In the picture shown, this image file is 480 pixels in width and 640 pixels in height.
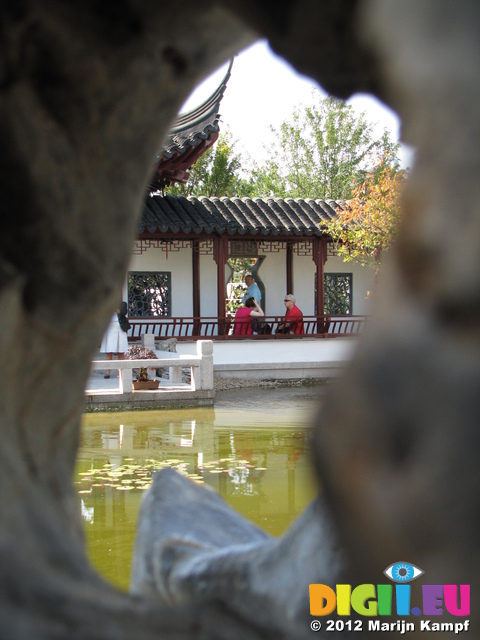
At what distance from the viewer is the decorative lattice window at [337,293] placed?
Answer: 1332 cm

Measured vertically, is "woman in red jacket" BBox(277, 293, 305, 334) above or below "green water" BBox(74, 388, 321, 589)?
above

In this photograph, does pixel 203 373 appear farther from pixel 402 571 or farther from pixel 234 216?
pixel 402 571

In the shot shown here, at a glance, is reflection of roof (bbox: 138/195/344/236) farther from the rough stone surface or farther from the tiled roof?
the rough stone surface

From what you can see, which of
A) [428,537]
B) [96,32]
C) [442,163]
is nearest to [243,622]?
[428,537]

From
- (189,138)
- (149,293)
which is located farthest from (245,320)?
(189,138)

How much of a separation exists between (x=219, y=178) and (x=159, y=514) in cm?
1847

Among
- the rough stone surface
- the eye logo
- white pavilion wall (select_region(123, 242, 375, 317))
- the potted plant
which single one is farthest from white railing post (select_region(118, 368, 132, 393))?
the eye logo

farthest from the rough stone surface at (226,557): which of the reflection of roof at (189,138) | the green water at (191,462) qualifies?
the reflection of roof at (189,138)

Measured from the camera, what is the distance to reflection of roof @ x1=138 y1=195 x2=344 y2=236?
1109 centimetres

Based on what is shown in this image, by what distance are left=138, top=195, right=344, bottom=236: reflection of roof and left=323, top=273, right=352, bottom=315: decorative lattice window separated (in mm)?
1493

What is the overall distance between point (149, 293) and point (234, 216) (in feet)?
6.71

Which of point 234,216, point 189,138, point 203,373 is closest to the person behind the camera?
point 203,373

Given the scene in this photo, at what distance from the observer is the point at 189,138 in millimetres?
10656

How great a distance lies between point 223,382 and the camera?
10.4 m
